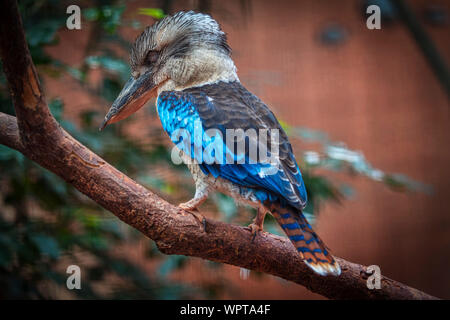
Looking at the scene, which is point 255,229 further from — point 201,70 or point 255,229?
point 201,70

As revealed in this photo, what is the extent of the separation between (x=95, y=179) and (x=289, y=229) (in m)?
0.59

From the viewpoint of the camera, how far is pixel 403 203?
4043 mm

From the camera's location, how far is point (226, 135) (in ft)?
5.04

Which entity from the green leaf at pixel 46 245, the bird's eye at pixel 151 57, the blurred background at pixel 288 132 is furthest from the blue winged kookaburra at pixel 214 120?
the green leaf at pixel 46 245

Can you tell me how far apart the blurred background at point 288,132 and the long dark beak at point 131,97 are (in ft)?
0.88

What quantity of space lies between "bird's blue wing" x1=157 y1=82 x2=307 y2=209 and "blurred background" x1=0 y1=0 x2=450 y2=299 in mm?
422

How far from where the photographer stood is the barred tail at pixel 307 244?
55.9 inches

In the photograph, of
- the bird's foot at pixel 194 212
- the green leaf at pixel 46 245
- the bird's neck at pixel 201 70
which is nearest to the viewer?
the bird's foot at pixel 194 212

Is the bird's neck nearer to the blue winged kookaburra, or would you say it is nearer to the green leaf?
the blue winged kookaburra

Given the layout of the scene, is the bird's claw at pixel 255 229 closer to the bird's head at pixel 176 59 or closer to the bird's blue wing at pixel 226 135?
the bird's blue wing at pixel 226 135

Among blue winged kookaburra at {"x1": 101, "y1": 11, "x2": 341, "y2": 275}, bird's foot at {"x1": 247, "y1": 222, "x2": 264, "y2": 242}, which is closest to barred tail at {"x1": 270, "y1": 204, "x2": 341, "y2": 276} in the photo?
blue winged kookaburra at {"x1": 101, "y1": 11, "x2": 341, "y2": 275}

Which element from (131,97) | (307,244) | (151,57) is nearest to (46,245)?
(131,97)
